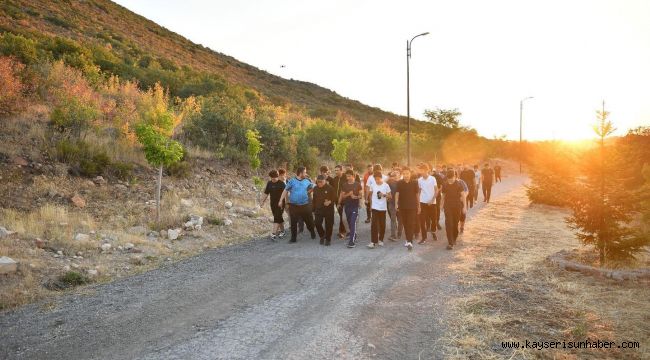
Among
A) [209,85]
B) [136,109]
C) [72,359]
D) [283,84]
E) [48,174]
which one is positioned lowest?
[72,359]

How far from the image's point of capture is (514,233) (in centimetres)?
1280

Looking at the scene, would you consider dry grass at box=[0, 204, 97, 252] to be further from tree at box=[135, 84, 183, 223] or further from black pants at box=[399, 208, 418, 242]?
black pants at box=[399, 208, 418, 242]

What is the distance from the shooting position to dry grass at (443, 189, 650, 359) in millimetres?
5031

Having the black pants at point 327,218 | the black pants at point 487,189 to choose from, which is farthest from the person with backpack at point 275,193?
the black pants at point 487,189

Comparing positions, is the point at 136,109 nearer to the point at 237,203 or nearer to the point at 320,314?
the point at 237,203

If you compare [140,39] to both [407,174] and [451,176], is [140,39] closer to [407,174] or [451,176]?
[407,174]

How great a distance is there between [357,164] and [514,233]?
1620cm

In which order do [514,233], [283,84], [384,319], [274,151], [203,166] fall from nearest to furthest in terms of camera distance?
[384,319]
[514,233]
[203,166]
[274,151]
[283,84]

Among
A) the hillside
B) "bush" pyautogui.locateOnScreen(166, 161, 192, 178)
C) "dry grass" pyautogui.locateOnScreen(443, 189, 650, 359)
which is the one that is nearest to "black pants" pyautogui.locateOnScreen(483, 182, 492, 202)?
"dry grass" pyautogui.locateOnScreen(443, 189, 650, 359)

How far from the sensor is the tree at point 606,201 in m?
8.54

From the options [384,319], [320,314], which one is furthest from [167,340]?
[384,319]

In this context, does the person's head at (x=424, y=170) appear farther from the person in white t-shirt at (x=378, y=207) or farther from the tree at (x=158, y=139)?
the tree at (x=158, y=139)

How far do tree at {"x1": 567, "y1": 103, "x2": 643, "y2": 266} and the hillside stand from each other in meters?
26.1

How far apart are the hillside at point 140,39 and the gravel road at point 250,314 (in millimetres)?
22943
